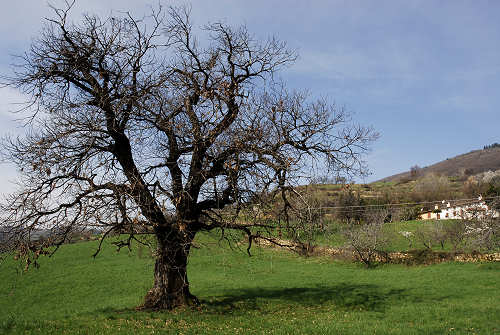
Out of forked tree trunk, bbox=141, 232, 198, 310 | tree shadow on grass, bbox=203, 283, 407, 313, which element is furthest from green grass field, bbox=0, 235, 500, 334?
forked tree trunk, bbox=141, 232, 198, 310

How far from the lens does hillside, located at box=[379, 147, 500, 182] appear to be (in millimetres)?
119306

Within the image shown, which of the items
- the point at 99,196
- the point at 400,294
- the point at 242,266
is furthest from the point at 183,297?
the point at 242,266

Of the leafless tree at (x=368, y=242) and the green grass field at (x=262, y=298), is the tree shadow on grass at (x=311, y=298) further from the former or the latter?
the leafless tree at (x=368, y=242)

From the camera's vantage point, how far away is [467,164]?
133 m

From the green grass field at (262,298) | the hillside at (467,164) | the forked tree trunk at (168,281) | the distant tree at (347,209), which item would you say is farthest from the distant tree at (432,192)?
the forked tree trunk at (168,281)

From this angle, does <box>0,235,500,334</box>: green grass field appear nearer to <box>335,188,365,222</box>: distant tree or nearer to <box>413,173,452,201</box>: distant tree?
<box>335,188,365,222</box>: distant tree

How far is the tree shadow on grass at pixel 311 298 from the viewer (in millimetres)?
15234

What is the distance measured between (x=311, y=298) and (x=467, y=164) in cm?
13508

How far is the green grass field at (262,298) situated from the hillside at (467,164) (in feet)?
320

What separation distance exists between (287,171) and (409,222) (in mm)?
42075

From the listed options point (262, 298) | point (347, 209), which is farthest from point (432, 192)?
point (262, 298)

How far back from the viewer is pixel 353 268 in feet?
102

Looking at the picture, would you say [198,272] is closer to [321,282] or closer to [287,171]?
[321,282]

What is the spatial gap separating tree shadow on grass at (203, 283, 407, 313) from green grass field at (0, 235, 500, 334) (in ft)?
0.14
